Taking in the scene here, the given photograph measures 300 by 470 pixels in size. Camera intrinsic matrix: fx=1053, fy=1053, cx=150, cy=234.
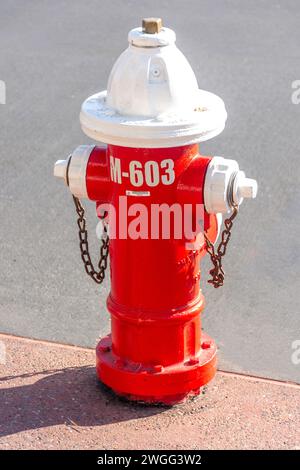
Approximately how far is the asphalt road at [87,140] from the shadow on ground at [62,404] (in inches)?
18.1

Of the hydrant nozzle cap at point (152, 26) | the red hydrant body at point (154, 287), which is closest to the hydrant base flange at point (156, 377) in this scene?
the red hydrant body at point (154, 287)

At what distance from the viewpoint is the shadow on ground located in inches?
197

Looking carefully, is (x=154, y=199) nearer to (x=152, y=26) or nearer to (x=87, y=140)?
(x=152, y=26)

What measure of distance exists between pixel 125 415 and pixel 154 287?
0.65 metres

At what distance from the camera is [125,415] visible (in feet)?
16.5

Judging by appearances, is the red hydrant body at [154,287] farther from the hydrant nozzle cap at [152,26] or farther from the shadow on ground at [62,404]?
the hydrant nozzle cap at [152,26]

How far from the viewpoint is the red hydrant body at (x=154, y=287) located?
4.71 metres

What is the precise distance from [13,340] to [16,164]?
228 cm

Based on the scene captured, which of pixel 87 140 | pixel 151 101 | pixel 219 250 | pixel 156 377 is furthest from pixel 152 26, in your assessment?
pixel 87 140

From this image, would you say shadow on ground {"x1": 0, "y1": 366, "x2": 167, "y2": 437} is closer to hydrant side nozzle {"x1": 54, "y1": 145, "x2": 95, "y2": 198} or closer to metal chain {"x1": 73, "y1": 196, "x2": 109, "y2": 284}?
metal chain {"x1": 73, "y1": 196, "x2": 109, "y2": 284}

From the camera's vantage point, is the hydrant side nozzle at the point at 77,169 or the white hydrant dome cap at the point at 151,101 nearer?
the white hydrant dome cap at the point at 151,101

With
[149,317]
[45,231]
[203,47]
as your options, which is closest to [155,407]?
[149,317]

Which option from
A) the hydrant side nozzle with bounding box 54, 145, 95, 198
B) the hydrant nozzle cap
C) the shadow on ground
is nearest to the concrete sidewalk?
the shadow on ground

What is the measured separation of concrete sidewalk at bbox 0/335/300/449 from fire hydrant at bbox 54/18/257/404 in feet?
0.41
